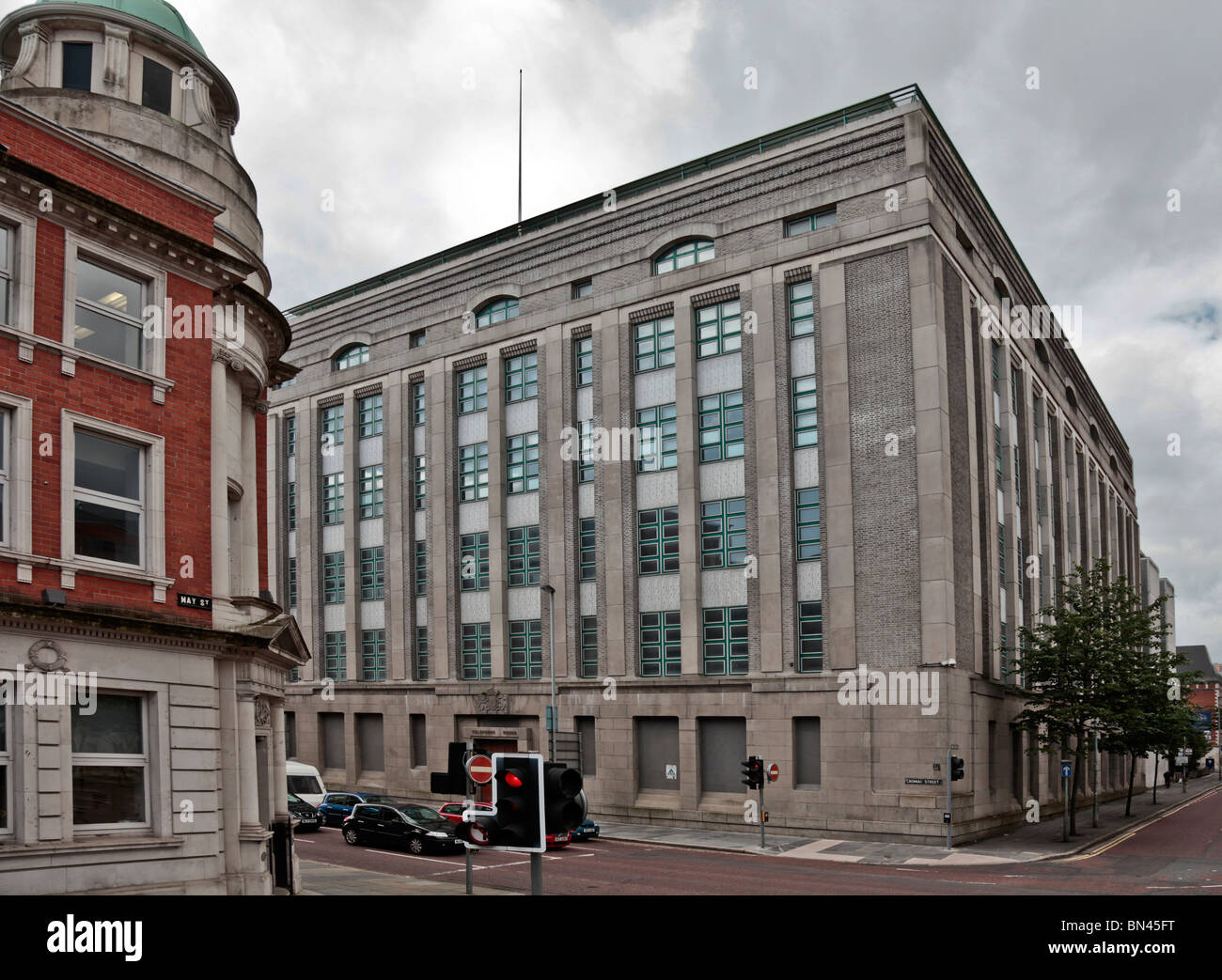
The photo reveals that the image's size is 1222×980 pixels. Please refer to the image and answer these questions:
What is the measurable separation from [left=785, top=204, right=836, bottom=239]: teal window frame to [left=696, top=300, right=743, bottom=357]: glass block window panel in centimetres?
343

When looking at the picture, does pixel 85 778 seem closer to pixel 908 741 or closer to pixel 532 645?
pixel 908 741

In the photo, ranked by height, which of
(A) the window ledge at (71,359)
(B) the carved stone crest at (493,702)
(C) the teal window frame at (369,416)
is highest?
(C) the teal window frame at (369,416)

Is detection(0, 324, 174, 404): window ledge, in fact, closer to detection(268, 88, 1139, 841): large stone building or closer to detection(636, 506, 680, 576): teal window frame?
detection(268, 88, 1139, 841): large stone building

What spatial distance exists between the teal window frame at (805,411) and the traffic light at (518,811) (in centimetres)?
3219

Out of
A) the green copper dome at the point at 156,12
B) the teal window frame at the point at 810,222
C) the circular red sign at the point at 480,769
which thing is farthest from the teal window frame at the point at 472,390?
the circular red sign at the point at 480,769

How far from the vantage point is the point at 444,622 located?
49.8m

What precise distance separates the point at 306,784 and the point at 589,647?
1247cm

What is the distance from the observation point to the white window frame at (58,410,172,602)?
1634 centimetres

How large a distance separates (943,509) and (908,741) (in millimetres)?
7842

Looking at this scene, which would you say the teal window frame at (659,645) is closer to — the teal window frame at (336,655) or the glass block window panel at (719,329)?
the glass block window panel at (719,329)

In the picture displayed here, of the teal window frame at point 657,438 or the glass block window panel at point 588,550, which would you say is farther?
the glass block window panel at point 588,550

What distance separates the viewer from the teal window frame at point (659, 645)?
139 ft
